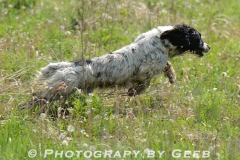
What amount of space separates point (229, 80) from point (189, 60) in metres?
1.08

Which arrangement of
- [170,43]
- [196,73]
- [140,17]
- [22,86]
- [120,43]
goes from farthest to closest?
[140,17] < [120,43] < [196,73] < [170,43] < [22,86]

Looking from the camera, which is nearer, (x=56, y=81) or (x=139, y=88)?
(x=56, y=81)

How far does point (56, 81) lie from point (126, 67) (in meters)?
0.94

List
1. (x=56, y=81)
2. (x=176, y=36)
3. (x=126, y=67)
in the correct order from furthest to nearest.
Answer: (x=176, y=36)
(x=126, y=67)
(x=56, y=81)

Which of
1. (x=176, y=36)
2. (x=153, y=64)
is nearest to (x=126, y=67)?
(x=153, y=64)

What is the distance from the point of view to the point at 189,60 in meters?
10.2

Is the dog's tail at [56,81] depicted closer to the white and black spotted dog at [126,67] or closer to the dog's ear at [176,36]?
the white and black spotted dog at [126,67]

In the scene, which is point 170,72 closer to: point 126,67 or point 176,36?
point 176,36

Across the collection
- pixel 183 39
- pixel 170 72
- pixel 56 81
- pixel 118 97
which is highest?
pixel 183 39

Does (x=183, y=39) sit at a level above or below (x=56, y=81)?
above

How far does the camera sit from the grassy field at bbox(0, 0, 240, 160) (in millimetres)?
6363

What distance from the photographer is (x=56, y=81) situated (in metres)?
7.95

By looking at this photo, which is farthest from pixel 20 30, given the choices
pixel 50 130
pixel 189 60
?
pixel 50 130

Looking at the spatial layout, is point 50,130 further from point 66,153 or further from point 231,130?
point 231,130
